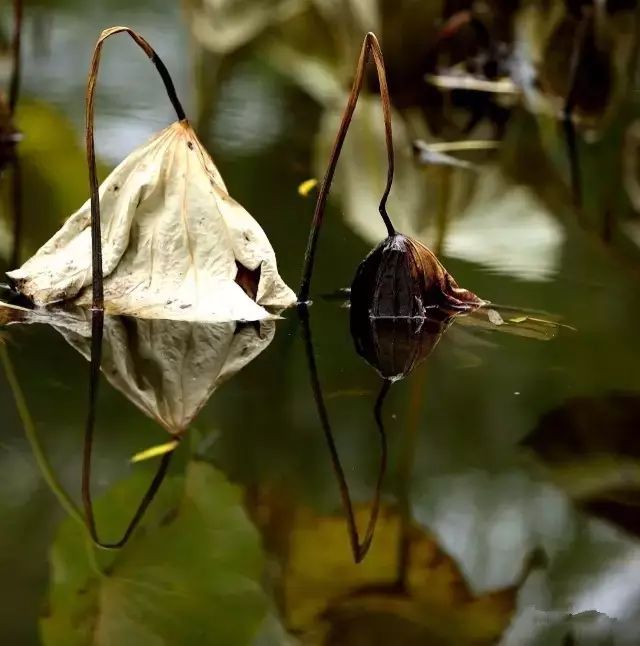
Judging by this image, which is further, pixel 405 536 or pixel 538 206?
pixel 538 206

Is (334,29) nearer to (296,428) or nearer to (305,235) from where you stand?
(305,235)

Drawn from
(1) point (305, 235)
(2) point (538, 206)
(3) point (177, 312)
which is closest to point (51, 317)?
(3) point (177, 312)

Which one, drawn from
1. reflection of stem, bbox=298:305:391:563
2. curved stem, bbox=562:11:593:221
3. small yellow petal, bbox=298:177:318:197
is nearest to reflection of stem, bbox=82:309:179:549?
→ reflection of stem, bbox=298:305:391:563

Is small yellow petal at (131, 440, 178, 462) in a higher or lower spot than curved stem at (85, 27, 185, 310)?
lower

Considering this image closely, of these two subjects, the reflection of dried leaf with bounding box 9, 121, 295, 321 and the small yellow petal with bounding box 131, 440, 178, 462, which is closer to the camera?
the small yellow petal with bounding box 131, 440, 178, 462

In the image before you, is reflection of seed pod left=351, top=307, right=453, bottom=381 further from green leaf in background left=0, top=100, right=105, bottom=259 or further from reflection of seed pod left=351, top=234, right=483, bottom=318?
green leaf in background left=0, top=100, right=105, bottom=259

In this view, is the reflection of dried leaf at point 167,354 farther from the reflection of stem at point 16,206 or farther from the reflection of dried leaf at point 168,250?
the reflection of stem at point 16,206

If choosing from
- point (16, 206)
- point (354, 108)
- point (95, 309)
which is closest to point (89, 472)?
point (95, 309)
